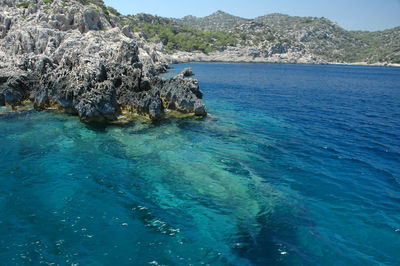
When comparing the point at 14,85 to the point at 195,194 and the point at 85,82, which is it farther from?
the point at 195,194

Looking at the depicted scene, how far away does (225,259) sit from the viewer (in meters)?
11.4

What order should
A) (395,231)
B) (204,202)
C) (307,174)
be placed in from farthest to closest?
(307,174), (204,202), (395,231)

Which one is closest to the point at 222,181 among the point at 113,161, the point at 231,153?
the point at 231,153

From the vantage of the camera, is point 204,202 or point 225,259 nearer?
point 225,259

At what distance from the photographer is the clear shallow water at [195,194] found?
1182cm

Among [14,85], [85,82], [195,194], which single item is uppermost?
[85,82]

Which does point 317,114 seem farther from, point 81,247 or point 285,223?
point 81,247

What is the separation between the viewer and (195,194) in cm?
1641

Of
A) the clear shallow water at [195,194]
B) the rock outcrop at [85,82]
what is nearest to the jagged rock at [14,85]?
Answer: the rock outcrop at [85,82]

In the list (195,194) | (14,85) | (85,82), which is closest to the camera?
(195,194)

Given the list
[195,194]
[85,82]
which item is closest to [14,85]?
[85,82]

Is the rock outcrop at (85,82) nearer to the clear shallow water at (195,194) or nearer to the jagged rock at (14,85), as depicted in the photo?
A: the jagged rock at (14,85)

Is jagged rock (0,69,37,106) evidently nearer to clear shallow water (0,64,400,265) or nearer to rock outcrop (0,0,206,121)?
rock outcrop (0,0,206,121)

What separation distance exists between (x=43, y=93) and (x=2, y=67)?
1439 centimetres
